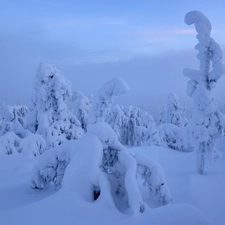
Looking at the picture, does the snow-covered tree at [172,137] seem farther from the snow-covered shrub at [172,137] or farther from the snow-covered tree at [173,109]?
the snow-covered tree at [173,109]

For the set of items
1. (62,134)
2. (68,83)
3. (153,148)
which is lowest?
(153,148)

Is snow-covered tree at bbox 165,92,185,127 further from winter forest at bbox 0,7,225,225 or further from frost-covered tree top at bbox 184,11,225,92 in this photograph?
frost-covered tree top at bbox 184,11,225,92

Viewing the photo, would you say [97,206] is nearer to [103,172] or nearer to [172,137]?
[103,172]

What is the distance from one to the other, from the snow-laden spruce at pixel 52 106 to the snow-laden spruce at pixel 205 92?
1002 cm

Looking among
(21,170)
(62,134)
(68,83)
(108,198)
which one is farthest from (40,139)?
(108,198)

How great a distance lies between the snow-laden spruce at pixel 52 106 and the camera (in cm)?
1745

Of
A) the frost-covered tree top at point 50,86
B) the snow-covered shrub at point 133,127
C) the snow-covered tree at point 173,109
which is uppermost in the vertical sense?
the frost-covered tree top at point 50,86

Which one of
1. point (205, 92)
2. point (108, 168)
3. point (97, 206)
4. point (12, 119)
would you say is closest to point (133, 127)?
point (12, 119)

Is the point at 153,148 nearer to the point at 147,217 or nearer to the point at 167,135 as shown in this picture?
the point at 167,135

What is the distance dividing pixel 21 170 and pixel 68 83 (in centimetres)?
886

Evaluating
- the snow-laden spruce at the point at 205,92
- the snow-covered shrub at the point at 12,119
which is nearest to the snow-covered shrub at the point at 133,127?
the snow-covered shrub at the point at 12,119

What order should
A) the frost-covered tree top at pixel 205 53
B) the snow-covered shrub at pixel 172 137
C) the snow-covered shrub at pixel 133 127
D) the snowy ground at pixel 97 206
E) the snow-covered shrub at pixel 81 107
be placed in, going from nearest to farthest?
the snowy ground at pixel 97 206 < the frost-covered tree top at pixel 205 53 < the snow-covered shrub at pixel 172 137 < the snow-covered shrub at pixel 81 107 < the snow-covered shrub at pixel 133 127

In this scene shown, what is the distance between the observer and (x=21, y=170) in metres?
11.2

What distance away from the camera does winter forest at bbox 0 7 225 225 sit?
17.1 ft
